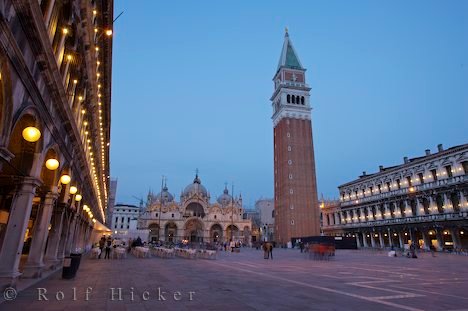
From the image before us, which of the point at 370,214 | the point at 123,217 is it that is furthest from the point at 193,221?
the point at 370,214

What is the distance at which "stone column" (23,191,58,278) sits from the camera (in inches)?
479

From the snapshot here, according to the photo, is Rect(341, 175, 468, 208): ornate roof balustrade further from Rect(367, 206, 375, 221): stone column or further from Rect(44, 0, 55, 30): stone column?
Rect(44, 0, 55, 30): stone column

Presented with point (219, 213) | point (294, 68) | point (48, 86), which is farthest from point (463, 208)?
point (219, 213)

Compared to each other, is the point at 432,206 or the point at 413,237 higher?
the point at 432,206

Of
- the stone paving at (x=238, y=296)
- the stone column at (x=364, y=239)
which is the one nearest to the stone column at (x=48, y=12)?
the stone paving at (x=238, y=296)

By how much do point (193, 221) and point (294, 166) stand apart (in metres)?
36.6

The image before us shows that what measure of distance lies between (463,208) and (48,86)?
168ft

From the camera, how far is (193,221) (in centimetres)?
9500

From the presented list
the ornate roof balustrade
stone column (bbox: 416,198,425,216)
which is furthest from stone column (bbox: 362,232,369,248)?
stone column (bbox: 416,198,425,216)

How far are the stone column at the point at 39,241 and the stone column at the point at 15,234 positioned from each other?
327 cm

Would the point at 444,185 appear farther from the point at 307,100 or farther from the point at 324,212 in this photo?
the point at 307,100

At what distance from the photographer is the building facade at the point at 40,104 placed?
6.98 metres

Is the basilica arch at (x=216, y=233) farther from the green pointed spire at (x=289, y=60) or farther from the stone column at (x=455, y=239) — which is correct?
the stone column at (x=455, y=239)

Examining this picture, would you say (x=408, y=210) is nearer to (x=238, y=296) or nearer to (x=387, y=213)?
(x=387, y=213)
